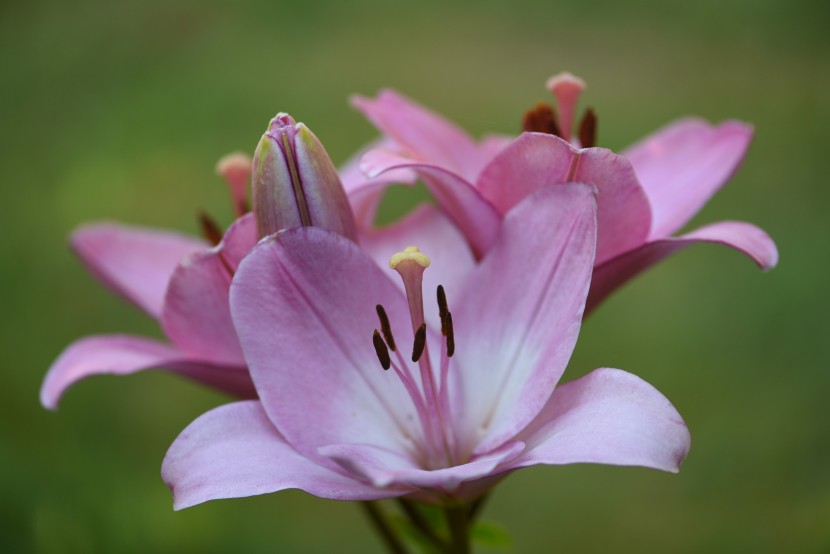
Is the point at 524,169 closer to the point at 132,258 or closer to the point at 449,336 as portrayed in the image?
the point at 449,336

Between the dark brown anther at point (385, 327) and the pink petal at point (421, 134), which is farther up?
the pink petal at point (421, 134)

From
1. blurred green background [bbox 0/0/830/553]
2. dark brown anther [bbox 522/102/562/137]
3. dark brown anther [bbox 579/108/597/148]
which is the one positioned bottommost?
blurred green background [bbox 0/0/830/553]

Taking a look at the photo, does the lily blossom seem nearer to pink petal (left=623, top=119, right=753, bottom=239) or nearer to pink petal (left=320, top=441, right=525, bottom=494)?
pink petal (left=320, top=441, right=525, bottom=494)

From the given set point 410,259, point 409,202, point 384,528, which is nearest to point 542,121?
point 410,259

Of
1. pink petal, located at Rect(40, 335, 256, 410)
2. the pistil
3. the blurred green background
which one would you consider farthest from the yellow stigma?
the blurred green background

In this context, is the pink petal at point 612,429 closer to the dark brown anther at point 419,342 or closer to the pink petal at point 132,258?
the dark brown anther at point 419,342

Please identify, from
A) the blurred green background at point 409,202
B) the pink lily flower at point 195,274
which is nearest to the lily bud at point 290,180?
the pink lily flower at point 195,274

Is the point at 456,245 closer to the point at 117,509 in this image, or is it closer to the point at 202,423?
the point at 202,423
